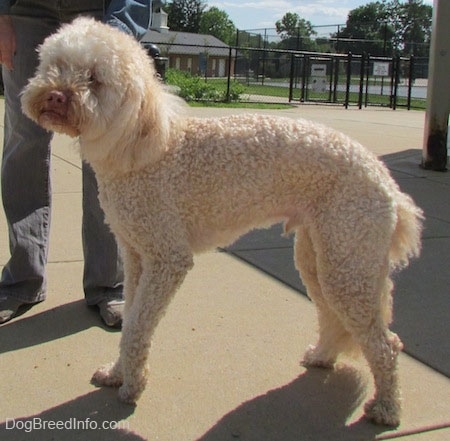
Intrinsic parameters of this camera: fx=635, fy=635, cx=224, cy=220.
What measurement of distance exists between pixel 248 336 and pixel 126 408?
0.89 meters

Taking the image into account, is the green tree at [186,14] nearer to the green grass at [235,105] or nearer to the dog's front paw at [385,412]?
the green grass at [235,105]

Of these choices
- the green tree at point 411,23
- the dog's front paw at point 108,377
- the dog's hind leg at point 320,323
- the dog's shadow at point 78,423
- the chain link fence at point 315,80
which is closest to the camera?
the dog's shadow at point 78,423

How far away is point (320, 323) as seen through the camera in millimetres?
3199

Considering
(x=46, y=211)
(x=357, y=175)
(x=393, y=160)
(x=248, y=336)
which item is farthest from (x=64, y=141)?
(x=357, y=175)

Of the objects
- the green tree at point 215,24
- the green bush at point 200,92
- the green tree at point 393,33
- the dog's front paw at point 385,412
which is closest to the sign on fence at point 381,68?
the green tree at point 393,33

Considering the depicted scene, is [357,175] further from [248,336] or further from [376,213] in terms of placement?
[248,336]

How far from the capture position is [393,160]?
8.98 metres

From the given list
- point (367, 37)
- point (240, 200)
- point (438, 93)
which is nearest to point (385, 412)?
point (240, 200)

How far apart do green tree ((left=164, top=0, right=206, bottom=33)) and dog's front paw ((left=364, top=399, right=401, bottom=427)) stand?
88.0 metres

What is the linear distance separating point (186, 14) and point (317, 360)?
301 feet

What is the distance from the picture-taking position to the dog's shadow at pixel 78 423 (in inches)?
101

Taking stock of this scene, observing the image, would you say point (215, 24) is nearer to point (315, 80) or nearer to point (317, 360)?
point (315, 80)

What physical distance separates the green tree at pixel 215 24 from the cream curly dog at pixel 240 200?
90934 millimetres

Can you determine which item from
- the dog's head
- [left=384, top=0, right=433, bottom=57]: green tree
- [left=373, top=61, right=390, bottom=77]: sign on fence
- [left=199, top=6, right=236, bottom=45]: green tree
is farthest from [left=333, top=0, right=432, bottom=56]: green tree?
[left=199, top=6, right=236, bottom=45]: green tree
